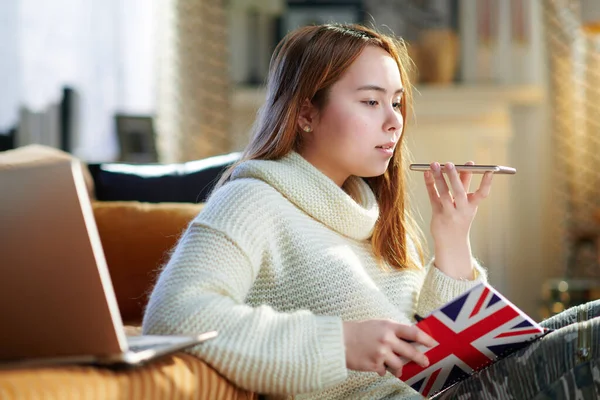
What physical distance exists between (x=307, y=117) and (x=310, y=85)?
0.21ft

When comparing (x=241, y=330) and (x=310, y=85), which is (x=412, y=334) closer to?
(x=241, y=330)

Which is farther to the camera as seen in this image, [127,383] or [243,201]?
[243,201]

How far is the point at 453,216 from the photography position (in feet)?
4.40

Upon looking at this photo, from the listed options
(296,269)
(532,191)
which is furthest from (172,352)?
(532,191)

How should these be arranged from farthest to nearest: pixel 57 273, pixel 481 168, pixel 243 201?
pixel 481 168 → pixel 243 201 → pixel 57 273

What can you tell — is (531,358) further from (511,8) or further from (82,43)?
(511,8)

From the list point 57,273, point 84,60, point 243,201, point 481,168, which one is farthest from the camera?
point 84,60

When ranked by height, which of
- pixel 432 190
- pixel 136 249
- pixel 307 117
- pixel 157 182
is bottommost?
pixel 136 249

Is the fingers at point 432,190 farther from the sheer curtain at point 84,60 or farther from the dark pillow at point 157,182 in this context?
the sheer curtain at point 84,60

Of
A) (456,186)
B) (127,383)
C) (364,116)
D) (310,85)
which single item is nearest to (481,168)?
(456,186)

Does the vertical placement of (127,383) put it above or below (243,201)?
below

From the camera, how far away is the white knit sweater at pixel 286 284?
0.96 metres

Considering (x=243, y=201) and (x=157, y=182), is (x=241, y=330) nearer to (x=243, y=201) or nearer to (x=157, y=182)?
(x=243, y=201)

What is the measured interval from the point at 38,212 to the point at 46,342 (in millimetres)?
144
